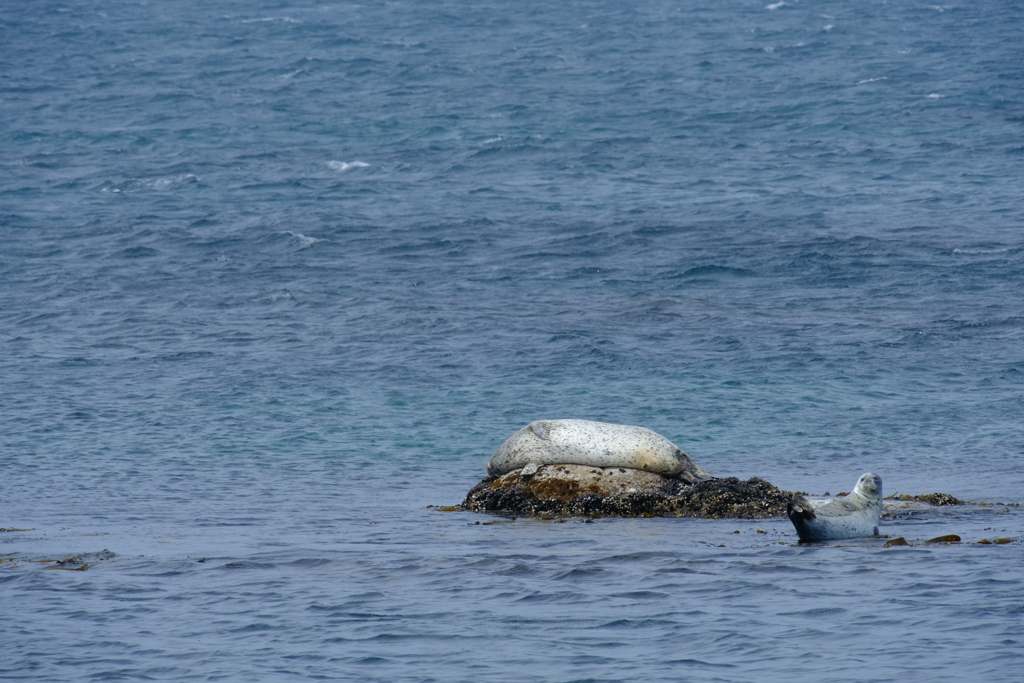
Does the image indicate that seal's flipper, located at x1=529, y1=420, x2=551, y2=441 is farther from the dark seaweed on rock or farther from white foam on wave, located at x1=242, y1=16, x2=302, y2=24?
white foam on wave, located at x1=242, y1=16, x2=302, y2=24

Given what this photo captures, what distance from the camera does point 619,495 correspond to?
15.4 m

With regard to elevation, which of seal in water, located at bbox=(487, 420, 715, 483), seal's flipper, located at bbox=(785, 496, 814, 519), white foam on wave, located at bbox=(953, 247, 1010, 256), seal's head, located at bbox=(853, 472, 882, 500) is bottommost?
white foam on wave, located at bbox=(953, 247, 1010, 256)

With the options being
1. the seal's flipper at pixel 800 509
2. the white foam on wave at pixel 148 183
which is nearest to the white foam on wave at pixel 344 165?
the white foam on wave at pixel 148 183

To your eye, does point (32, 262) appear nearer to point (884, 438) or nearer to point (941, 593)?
point (884, 438)

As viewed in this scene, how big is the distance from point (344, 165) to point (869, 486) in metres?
40.4

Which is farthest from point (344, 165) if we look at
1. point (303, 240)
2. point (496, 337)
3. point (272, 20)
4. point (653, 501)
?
point (653, 501)

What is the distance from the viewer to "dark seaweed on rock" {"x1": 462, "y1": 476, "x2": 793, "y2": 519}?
14938mm

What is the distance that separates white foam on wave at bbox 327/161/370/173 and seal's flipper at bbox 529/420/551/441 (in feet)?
115

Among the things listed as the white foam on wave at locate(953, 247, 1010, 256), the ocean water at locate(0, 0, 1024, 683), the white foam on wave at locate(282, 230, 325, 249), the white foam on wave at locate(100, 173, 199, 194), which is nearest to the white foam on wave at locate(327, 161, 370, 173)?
the ocean water at locate(0, 0, 1024, 683)

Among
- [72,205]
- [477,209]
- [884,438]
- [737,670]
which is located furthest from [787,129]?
[737,670]

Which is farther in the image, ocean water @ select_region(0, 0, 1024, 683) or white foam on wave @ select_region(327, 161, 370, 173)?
white foam on wave @ select_region(327, 161, 370, 173)

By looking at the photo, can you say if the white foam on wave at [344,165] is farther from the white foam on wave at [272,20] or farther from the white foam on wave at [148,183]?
the white foam on wave at [272,20]

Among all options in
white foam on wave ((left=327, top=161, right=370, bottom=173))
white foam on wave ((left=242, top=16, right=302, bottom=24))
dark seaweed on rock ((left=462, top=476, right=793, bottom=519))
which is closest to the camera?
dark seaweed on rock ((left=462, top=476, right=793, bottom=519))

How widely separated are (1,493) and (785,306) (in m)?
19.5
